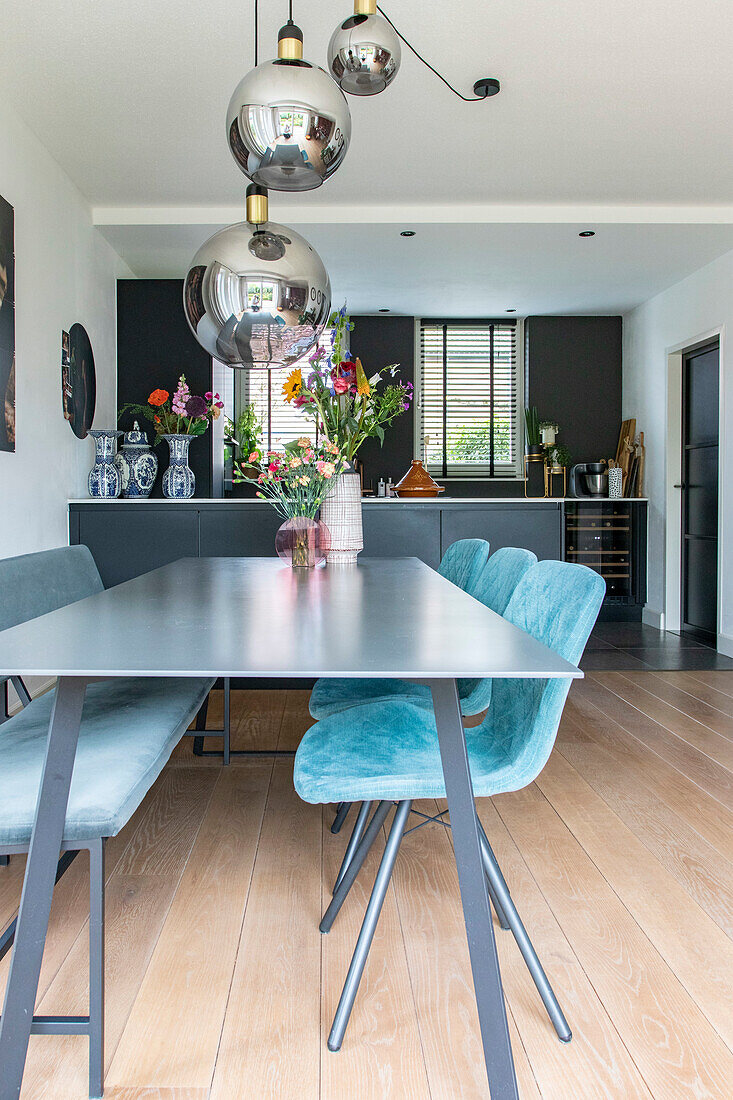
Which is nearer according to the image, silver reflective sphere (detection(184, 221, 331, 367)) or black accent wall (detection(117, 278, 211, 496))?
silver reflective sphere (detection(184, 221, 331, 367))

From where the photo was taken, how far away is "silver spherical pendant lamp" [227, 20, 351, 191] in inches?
58.0

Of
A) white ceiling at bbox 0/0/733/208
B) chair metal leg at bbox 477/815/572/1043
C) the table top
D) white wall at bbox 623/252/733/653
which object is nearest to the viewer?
the table top

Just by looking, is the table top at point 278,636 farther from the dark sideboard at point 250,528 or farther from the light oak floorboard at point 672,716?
the dark sideboard at point 250,528

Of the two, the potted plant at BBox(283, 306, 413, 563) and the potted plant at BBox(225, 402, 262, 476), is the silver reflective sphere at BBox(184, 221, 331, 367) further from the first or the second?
the potted plant at BBox(225, 402, 262, 476)

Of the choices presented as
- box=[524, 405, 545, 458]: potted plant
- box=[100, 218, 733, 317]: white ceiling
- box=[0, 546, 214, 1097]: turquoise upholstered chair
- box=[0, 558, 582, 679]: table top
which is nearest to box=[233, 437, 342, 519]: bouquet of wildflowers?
box=[0, 558, 582, 679]: table top

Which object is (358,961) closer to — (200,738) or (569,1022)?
(569,1022)

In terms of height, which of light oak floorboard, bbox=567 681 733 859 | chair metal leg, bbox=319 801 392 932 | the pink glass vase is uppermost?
the pink glass vase

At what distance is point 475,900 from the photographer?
46.3 inches

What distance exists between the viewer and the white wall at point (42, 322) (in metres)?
3.56

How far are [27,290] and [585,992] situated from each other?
11.8 feet

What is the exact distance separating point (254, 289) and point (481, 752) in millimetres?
1125

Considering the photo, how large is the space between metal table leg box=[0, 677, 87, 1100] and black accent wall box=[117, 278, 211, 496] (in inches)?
172

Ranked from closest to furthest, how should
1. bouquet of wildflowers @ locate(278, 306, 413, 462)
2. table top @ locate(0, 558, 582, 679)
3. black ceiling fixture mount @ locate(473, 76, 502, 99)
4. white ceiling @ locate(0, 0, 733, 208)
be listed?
table top @ locate(0, 558, 582, 679) → bouquet of wildflowers @ locate(278, 306, 413, 462) → white ceiling @ locate(0, 0, 733, 208) → black ceiling fixture mount @ locate(473, 76, 502, 99)

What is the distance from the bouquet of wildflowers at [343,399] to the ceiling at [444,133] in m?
1.25
